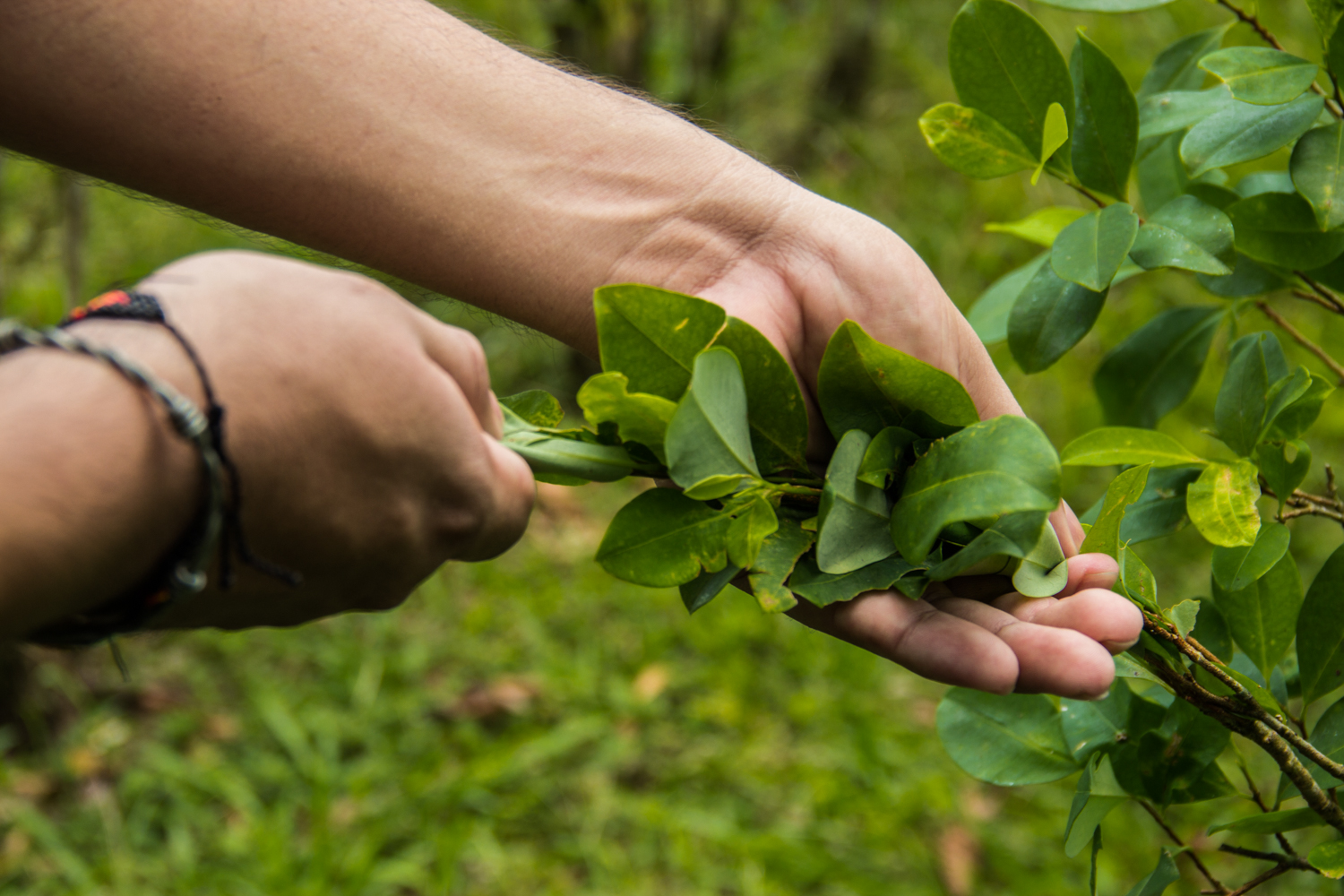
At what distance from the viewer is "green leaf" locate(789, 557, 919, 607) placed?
574 millimetres

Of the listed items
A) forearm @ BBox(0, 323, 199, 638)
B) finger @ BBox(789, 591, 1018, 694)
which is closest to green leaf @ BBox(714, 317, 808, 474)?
finger @ BBox(789, 591, 1018, 694)

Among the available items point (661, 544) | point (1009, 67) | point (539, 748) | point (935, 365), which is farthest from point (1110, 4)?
point (539, 748)

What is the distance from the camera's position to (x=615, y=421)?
57 cm

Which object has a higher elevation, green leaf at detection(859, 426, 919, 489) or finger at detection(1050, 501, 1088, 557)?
green leaf at detection(859, 426, 919, 489)

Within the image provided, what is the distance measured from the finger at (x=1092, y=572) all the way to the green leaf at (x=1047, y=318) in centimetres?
18

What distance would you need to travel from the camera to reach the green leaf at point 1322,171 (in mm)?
568

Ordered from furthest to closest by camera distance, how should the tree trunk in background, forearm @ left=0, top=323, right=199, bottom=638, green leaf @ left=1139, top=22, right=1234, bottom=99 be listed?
the tree trunk in background, green leaf @ left=1139, top=22, right=1234, bottom=99, forearm @ left=0, top=323, right=199, bottom=638

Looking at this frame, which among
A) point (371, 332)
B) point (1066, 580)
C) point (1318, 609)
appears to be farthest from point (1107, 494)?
point (371, 332)

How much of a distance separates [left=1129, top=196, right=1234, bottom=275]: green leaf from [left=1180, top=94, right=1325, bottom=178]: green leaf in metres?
0.03

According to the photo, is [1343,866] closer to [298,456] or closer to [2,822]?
[298,456]

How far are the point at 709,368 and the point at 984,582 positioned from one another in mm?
277

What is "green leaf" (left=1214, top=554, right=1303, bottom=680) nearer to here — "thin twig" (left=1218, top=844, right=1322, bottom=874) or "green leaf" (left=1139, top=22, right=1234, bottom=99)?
"thin twig" (left=1218, top=844, right=1322, bottom=874)

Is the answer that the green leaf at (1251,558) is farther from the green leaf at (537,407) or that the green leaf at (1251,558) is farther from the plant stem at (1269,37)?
the green leaf at (537,407)

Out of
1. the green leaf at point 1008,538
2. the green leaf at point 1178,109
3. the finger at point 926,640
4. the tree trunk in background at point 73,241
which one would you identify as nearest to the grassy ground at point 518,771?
the tree trunk in background at point 73,241
